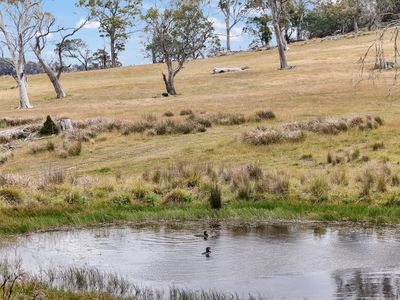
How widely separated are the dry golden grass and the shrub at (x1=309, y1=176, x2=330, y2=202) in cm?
201

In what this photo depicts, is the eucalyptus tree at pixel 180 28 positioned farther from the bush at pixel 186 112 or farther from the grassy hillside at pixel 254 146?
the bush at pixel 186 112

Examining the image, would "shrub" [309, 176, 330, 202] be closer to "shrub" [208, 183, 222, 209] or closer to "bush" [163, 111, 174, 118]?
"shrub" [208, 183, 222, 209]

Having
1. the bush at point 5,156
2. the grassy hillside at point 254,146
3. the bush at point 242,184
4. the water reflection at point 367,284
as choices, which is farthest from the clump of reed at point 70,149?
the water reflection at point 367,284

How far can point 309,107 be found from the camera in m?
38.8

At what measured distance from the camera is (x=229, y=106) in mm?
42625

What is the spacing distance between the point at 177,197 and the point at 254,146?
29.7 ft

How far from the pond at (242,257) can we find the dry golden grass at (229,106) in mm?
6925

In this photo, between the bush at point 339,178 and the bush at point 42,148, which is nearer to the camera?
the bush at point 339,178

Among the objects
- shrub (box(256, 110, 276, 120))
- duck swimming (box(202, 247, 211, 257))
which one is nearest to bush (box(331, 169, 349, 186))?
duck swimming (box(202, 247, 211, 257))

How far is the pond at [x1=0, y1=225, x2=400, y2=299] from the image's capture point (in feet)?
34.8

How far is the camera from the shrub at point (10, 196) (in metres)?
18.1

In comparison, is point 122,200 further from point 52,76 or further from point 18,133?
point 52,76

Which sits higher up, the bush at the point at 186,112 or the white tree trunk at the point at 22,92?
the white tree trunk at the point at 22,92

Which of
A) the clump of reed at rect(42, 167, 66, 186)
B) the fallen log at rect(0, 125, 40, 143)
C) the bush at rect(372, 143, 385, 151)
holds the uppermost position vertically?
the fallen log at rect(0, 125, 40, 143)
